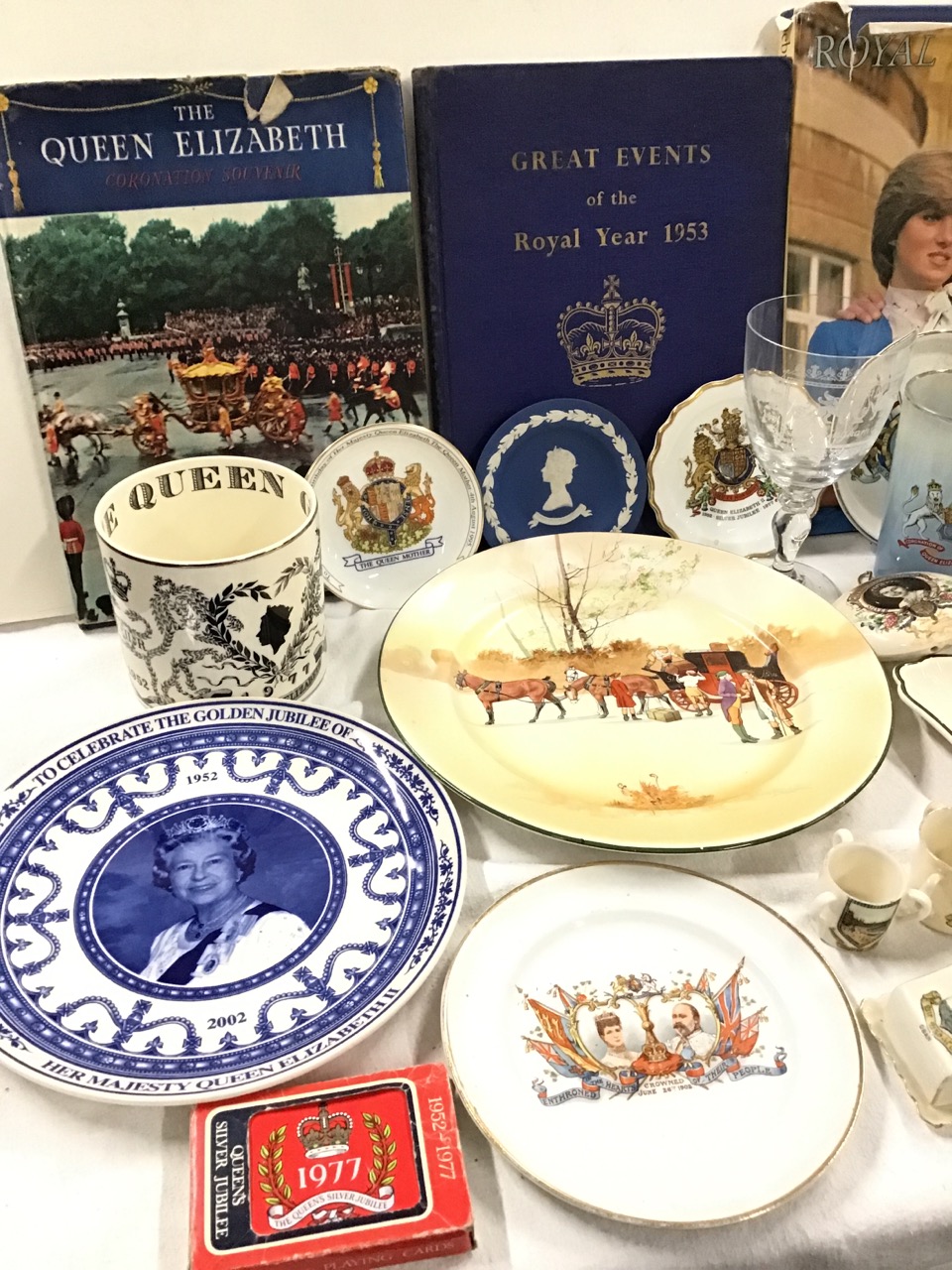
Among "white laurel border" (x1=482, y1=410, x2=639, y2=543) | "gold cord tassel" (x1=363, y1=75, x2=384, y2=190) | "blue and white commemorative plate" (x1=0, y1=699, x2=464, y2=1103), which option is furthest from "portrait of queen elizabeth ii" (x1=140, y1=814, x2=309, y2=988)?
"gold cord tassel" (x1=363, y1=75, x2=384, y2=190)

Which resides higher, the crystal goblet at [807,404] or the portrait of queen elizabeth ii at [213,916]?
the crystal goblet at [807,404]

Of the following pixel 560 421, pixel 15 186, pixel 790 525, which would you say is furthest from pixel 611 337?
Result: pixel 15 186

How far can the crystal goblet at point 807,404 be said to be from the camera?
76 centimetres

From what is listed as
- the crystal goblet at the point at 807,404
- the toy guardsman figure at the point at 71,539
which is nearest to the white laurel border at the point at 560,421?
the crystal goblet at the point at 807,404

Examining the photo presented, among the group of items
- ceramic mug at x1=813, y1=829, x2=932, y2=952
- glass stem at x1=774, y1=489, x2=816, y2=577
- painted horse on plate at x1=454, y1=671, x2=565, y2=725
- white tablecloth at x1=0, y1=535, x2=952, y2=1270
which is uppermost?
glass stem at x1=774, y1=489, x2=816, y2=577

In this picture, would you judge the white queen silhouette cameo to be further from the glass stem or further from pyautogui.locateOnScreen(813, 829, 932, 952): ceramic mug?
pyautogui.locateOnScreen(813, 829, 932, 952): ceramic mug

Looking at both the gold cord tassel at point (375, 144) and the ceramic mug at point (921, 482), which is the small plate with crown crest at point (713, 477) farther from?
the gold cord tassel at point (375, 144)

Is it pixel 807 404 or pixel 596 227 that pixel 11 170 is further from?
pixel 807 404

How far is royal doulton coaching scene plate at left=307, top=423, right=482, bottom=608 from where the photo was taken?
0.81 metres

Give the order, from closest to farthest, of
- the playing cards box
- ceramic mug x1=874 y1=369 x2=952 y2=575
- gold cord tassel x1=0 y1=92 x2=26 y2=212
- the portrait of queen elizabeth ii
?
the playing cards box, the portrait of queen elizabeth ii, gold cord tassel x1=0 y1=92 x2=26 y2=212, ceramic mug x1=874 y1=369 x2=952 y2=575

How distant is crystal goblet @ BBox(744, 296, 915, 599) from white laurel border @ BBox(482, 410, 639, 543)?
103 mm

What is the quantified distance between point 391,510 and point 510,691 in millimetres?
202

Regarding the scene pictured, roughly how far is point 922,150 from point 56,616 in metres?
0.79

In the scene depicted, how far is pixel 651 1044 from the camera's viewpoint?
514 mm
